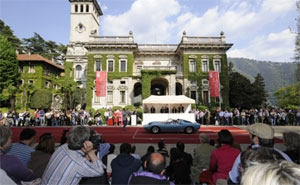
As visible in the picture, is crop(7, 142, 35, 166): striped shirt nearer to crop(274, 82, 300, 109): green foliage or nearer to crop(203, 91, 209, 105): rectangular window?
crop(203, 91, 209, 105): rectangular window

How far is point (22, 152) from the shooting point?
3.25m

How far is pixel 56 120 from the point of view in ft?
65.6

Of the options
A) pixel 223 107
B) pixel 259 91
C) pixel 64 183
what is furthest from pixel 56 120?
pixel 259 91

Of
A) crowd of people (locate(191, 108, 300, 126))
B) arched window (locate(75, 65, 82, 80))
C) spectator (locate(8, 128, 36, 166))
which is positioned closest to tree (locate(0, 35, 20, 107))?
arched window (locate(75, 65, 82, 80))

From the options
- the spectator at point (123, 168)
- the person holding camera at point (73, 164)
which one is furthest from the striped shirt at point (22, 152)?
the spectator at point (123, 168)

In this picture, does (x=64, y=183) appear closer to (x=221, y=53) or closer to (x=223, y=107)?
(x=223, y=107)

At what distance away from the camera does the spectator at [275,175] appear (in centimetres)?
101

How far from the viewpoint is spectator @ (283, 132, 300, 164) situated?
330 centimetres

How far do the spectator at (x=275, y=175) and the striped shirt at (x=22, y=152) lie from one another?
3567 mm

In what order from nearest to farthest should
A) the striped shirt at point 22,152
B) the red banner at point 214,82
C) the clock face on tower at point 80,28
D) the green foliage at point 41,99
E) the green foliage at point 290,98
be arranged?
the striped shirt at point 22,152 < the red banner at point 214,82 < the green foliage at point 41,99 < the green foliage at point 290,98 < the clock face on tower at point 80,28

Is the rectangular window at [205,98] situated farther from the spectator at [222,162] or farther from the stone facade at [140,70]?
the spectator at [222,162]

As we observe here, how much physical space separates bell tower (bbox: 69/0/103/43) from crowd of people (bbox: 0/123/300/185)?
4061 cm

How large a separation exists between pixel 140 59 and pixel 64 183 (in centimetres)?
3145

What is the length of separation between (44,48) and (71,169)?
5963 cm
